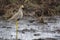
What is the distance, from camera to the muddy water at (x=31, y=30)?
17.6 ft

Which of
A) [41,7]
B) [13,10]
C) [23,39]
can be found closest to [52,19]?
[41,7]

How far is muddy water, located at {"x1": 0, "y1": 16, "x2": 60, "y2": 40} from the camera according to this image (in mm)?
5364

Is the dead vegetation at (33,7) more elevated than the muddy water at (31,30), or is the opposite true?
the dead vegetation at (33,7)

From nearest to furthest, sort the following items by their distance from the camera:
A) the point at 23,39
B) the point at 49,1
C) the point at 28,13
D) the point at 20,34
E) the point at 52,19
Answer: the point at 23,39 → the point at 20,34 → the point at 52,19 → the point at 28,13 → the point at 49,1

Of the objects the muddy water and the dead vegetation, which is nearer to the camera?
the muddy water

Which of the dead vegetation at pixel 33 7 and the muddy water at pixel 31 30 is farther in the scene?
the dead vegetation at pixel 33 7

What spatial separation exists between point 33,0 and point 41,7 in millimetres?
718

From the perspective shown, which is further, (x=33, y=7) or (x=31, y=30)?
(x=33, y=7)

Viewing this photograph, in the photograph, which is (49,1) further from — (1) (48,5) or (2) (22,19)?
(2) (22,19)

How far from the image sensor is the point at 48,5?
788cm

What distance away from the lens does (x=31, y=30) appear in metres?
5.91

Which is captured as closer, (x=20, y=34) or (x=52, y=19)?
(x=20, y=34)

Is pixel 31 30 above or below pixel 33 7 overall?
below

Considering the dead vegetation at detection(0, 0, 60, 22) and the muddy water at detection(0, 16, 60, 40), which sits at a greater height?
the dead vegetation at detection(0, 0, 60, 22)
